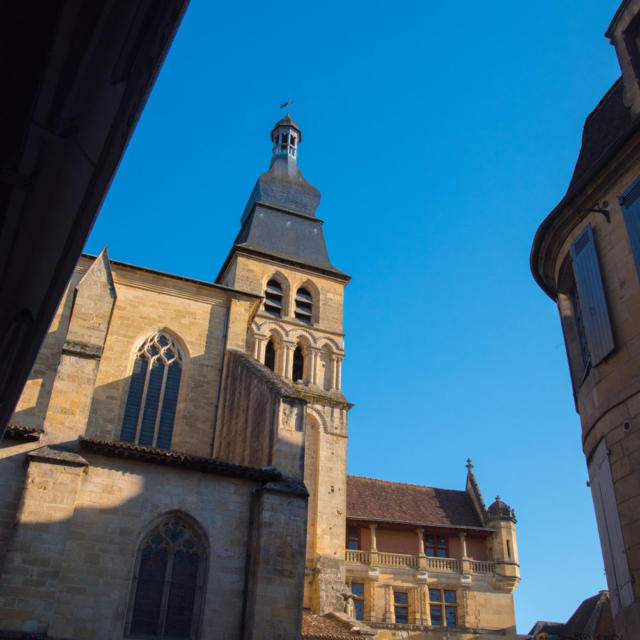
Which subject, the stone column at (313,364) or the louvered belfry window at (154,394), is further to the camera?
the stone column at (313,364)

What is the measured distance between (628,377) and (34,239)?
8.05m

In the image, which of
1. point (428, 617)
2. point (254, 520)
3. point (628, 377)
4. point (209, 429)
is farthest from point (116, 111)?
point (428, 617)

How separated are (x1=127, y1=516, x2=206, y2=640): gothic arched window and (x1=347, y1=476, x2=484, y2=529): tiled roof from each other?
17.6m

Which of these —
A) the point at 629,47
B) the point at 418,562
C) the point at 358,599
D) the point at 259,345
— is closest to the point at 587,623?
the point at 418,562

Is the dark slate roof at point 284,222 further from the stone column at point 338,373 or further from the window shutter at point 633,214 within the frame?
the window shutter at point 633,214

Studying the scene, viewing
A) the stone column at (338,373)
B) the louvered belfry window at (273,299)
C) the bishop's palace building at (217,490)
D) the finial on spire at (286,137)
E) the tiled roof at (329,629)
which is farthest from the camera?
the finial on spire at (286,137)

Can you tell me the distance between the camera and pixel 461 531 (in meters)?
30.1

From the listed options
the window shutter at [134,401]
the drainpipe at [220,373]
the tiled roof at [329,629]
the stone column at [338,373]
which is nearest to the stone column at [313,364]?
the stone column at [338,373]

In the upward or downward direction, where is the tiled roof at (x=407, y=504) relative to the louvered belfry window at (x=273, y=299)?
downward

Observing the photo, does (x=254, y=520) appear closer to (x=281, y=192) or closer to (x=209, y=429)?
(x=209, y=429)

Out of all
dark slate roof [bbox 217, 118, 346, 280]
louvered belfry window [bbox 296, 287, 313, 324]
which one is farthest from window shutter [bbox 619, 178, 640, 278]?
dark slate roof [bbox 217, 118, 346, 280]

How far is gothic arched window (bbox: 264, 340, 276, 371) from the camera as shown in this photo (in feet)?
89.8

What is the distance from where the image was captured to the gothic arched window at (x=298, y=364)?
90.1ft

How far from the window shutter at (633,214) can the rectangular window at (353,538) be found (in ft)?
73.7
